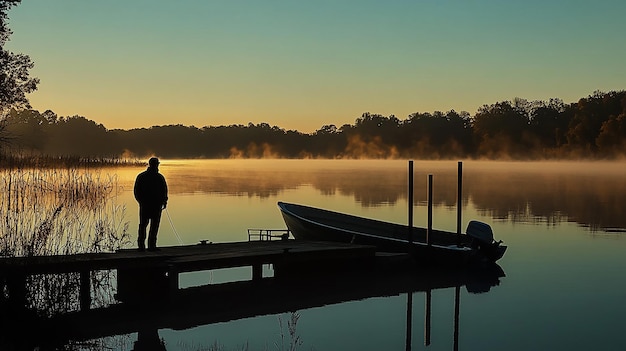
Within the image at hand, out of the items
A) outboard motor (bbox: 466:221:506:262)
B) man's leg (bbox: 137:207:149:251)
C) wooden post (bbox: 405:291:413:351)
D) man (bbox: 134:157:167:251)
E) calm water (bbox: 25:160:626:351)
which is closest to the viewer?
calm water (bbox: 25:160:626:351)

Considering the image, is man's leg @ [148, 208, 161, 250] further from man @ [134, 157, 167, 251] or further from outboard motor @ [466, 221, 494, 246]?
outboard motor @ [466, 221, 494, 246]

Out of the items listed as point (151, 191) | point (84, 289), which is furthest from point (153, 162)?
point (84, 289)

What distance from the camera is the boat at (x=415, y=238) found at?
18953mm

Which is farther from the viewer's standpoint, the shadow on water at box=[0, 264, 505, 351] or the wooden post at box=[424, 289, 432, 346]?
the wooden post at box=[424, 289, 432, 346]

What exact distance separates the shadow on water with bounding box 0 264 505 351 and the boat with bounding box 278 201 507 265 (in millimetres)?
432

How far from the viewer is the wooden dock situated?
1230 centimetres

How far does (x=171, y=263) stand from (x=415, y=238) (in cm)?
987

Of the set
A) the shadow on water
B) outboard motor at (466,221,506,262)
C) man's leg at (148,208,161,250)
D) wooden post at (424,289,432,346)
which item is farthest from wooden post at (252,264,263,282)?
outboard motor at (466,221,506,262)

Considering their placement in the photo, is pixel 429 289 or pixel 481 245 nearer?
pixel 429 289

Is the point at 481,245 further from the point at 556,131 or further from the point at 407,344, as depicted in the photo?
the point at 556,131

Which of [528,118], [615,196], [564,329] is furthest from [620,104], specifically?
[564,329]

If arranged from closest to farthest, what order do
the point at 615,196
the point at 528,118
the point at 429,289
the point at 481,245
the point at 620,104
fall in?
the point at 429,289
the point at 481,245
the point at 615,196
the point at 620,104
the point at 528,118

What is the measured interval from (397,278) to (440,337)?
5267 millimetres

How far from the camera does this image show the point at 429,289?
16.5 meters
